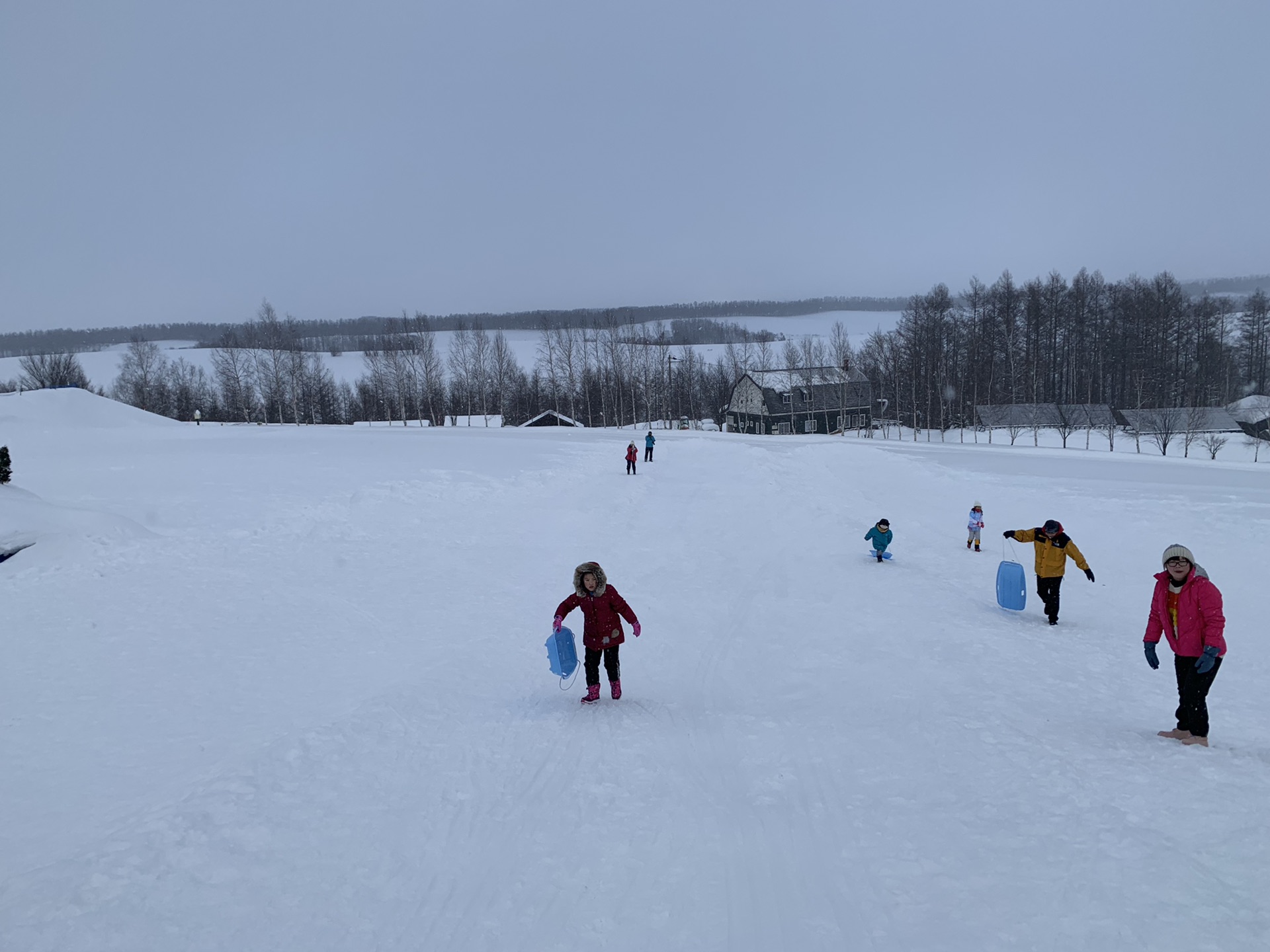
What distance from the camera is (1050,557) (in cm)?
1030

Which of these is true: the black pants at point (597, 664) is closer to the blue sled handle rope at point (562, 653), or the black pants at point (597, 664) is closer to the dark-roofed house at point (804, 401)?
the blue sled handle rope at point (562, 653)

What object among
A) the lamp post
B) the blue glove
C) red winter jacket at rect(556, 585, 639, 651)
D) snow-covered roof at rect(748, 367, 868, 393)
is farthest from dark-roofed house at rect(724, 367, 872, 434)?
the blue glove

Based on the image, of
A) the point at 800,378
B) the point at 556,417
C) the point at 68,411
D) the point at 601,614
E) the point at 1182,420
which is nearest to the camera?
the point at 601,614

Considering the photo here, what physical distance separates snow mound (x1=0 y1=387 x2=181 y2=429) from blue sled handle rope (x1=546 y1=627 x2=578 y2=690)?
130ft

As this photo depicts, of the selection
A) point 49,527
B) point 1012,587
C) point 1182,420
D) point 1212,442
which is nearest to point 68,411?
point 49,527

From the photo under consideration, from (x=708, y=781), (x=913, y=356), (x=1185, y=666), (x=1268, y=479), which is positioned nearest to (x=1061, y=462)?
(x=1268, y=479)

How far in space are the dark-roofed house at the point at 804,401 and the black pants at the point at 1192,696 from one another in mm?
54927

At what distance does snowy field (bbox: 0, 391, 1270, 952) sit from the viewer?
418 cm

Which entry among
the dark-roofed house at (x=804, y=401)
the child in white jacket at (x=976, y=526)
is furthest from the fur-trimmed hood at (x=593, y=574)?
the dark-roofed house at (x=804, y=401)

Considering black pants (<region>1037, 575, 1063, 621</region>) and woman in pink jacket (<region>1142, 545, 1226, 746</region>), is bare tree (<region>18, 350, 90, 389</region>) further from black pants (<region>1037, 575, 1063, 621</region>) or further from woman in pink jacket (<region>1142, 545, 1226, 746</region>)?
woman in pink jacket (<region>1142, 545, 1226, 746</region>)

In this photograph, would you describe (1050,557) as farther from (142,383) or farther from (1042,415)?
(142,383)

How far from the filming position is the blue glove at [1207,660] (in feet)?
19.2

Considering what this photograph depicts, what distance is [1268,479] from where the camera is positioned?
73.5ft

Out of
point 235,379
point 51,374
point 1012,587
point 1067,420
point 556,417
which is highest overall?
point 51,374
